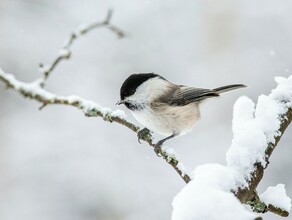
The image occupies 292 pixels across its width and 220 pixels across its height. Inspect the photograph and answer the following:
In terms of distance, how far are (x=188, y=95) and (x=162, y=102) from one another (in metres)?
0.25

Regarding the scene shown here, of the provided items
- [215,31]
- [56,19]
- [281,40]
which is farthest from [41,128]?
[281,40]

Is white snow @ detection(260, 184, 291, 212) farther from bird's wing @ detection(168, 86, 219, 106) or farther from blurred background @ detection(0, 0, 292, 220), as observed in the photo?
blurred background @ detection(0, 0, 292, 220)

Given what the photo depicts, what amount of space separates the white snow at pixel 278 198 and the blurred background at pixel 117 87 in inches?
192

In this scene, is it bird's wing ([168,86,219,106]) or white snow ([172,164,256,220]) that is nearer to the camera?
white snow ([172,164,256,220])

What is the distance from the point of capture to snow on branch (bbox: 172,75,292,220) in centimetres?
88

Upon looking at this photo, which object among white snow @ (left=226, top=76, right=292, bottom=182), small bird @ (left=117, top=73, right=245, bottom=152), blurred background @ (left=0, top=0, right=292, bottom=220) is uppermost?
blurred background @ (left=0, top=0, right=292, bottom=220)

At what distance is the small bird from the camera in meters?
2.71

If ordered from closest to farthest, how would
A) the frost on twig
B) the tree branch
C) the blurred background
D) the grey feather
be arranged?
1. the tree branch
2. the frost on twig
3. the grey feather
4. the blurred background

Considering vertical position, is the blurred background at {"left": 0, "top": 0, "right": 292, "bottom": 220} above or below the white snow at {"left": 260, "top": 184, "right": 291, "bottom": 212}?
above

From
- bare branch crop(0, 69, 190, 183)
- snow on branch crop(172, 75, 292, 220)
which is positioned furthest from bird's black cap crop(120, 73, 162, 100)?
snow on branch crop(172, 75, 292, 220)

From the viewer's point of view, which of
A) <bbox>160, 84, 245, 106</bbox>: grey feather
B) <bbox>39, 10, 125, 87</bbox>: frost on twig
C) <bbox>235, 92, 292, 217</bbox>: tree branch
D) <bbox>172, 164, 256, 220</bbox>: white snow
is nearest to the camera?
<bbox>172, 164, 256, 220</bbox>: white snow

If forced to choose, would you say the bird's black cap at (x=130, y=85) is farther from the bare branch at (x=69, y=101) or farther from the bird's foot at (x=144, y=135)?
the bare branch at (x=69, y=101)

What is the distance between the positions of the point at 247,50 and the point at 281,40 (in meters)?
0.58

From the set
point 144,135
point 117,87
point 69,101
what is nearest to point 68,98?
point 69,101
